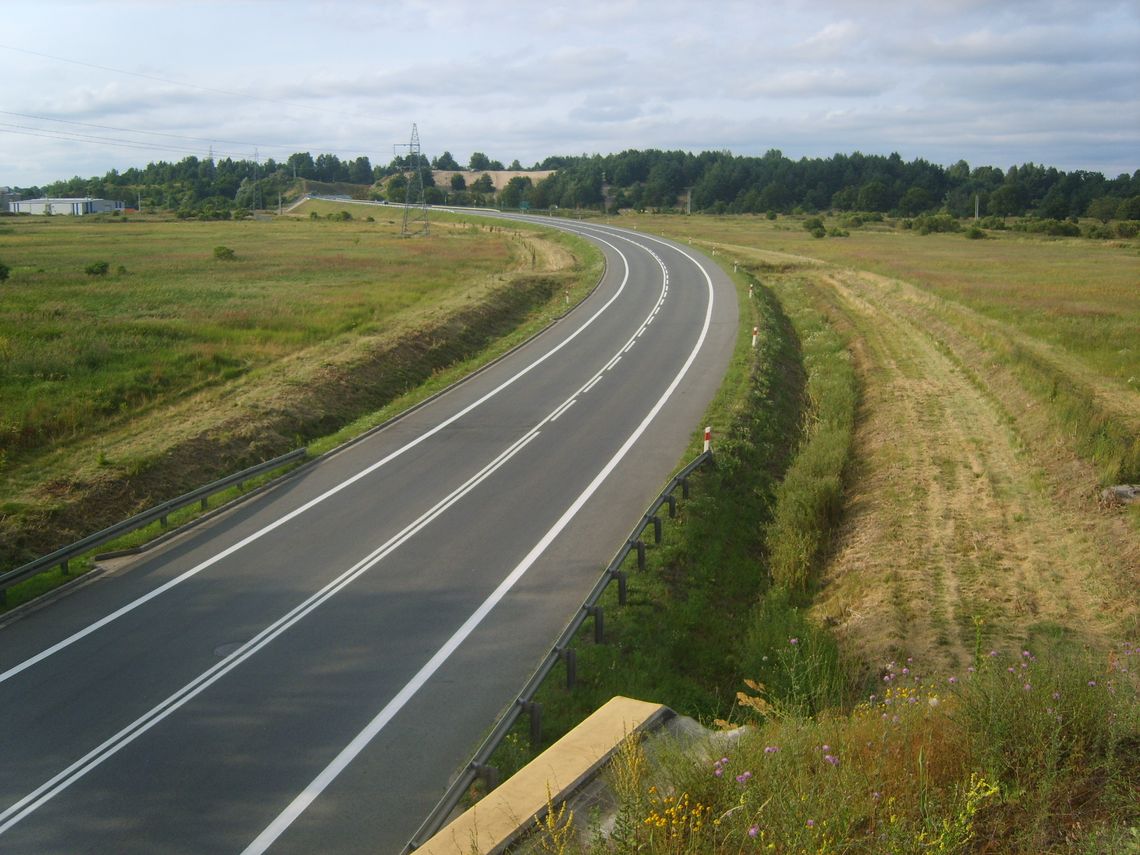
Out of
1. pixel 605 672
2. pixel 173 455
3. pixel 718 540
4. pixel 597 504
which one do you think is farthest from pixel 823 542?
pixel 173 455

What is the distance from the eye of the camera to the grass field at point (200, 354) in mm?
17922

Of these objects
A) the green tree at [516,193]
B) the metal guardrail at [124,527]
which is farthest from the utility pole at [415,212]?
the metal guardrail at [124,527]

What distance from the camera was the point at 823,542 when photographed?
1714cm

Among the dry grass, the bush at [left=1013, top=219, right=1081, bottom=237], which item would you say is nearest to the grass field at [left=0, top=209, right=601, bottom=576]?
the dry grass

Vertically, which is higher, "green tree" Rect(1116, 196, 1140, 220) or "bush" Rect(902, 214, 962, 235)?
"green tree" Rect(1116, 196, 1140, 220)

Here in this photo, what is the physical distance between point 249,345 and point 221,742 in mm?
22266

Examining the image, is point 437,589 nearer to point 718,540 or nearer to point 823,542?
point 718,540

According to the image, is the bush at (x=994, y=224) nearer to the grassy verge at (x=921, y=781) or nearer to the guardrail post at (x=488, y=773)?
the grassy verge at (x=921, y=781)

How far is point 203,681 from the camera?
35.1 feet

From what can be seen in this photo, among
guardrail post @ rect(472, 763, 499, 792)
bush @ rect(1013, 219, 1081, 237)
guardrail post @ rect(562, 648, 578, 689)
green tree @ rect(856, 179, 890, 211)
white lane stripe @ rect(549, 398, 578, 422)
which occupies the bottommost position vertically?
guardrail post @ rect(562, 648, 578, 689)

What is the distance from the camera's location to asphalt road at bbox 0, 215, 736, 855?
27.8 ft

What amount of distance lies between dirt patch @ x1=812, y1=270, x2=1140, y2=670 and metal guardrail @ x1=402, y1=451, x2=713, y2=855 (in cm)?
296

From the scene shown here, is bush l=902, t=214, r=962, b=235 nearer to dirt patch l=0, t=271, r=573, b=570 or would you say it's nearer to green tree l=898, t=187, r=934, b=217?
green tree l=898, t=187, r=934, b=217

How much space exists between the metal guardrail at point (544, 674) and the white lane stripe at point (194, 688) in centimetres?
348
